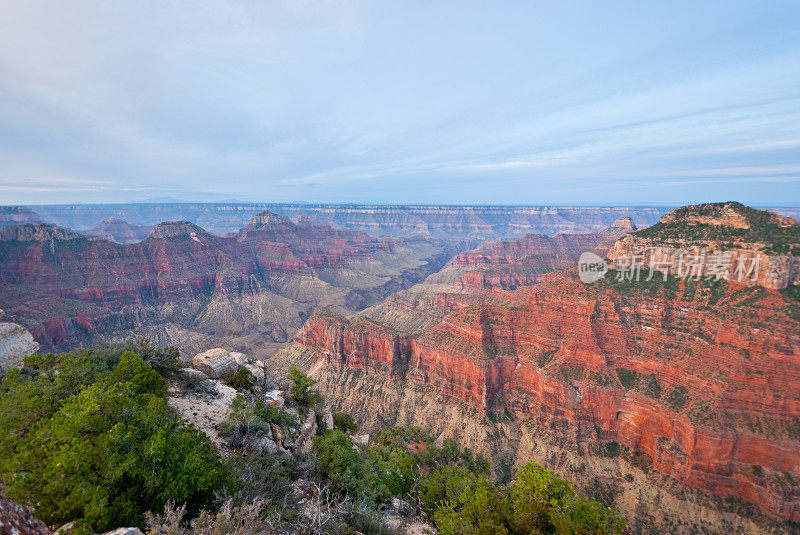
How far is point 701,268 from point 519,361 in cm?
3091

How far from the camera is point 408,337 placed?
70.2 m

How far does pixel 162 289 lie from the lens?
424 ft

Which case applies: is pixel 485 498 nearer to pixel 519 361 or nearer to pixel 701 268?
pixel 519 361

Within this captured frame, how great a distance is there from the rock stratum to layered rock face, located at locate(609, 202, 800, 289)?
117 cm

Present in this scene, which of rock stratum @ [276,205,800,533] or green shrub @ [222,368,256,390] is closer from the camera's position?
green shrub @ [222,368,256,390]

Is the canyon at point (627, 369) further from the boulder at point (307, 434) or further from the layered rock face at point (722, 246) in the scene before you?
the boulder at point (307, 434)

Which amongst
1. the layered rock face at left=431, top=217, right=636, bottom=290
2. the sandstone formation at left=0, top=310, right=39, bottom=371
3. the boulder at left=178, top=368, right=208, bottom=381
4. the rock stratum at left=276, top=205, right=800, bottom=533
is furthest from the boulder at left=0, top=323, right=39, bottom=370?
the layered rock face at left=431, top=217, right=636, bottom=290

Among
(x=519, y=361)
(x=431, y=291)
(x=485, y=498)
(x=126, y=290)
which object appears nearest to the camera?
(x=485, y=498)

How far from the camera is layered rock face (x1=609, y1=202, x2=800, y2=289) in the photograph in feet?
135

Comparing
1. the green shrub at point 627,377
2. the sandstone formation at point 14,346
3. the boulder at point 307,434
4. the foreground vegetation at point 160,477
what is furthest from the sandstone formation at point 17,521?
the green shrub at point 627,377

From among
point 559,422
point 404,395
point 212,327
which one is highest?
point 559,422

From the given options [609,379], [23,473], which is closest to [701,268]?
[609,379]

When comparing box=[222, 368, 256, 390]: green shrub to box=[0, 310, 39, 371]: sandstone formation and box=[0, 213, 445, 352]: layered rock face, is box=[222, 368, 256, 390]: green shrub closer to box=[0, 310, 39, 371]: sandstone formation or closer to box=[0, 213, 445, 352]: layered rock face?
box=[0, 310, 39, 371]: sandstone formation

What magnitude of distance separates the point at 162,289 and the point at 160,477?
147506 millimetres
